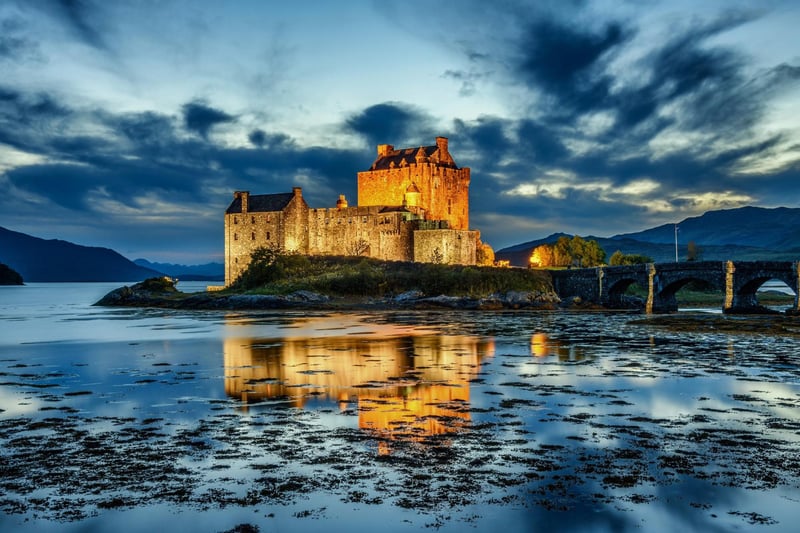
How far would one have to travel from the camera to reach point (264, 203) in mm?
82125

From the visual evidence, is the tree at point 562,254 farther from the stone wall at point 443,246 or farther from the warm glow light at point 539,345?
the warm glow light at point 539,345

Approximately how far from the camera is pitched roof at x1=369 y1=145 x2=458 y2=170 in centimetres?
8500

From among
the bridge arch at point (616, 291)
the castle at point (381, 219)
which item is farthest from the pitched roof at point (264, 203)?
the bridge arch at point (616, 291)

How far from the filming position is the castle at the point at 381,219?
252 ft

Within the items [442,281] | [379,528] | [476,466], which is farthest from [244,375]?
[442,281]

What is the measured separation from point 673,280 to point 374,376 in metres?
41.5

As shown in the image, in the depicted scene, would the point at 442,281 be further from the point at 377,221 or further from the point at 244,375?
the point at 244,375

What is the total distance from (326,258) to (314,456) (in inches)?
2651

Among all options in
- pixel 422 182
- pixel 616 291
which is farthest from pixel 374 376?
pixel 422 182

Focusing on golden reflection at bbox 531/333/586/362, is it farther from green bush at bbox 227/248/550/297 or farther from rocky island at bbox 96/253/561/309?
green bush at bbox 227/248/550/297

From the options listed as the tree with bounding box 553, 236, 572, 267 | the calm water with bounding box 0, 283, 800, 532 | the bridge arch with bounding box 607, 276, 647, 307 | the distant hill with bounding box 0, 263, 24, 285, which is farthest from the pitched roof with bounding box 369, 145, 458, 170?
the distant hill with bounding box 0, 263, 24, 285

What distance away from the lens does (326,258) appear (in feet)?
259

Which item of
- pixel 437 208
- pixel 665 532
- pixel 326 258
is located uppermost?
pixel 437 208

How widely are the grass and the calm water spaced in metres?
41.4
